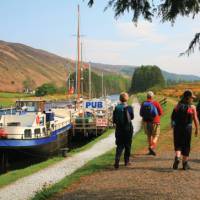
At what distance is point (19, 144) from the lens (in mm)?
27500

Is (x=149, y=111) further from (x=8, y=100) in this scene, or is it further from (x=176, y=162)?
(x=8, y=100)

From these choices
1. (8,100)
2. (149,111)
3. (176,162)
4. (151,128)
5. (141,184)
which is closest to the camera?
(141,184)

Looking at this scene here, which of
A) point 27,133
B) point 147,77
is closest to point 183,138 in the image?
point 27,133

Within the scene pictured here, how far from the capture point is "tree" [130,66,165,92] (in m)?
189

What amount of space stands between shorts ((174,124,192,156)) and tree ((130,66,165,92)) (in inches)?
6867

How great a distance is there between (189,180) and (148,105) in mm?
4662

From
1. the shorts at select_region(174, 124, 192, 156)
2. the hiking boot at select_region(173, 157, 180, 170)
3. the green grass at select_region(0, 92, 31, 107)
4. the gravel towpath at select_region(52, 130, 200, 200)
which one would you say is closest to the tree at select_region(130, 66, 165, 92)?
the green grass at select_region(0, 92, 31, 107)

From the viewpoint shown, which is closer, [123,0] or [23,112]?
[123,0]

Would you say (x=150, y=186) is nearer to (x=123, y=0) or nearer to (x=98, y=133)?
(x=123, y=0)

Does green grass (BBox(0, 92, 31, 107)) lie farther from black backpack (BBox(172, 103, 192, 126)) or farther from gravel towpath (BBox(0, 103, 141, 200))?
black backpack (BBox(172, 103, 192, 126))

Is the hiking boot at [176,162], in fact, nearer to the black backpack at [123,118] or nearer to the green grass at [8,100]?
the black backpack at [123,118]

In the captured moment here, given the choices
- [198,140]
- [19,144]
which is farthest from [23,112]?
[198,140]

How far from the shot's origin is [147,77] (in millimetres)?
194125

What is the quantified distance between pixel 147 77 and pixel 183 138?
182 metres
